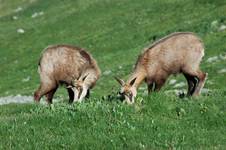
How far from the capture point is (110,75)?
31766mm

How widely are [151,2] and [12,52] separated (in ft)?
34.5

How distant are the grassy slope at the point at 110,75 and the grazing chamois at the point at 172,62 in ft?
2.33

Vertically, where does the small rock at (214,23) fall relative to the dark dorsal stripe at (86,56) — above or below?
below

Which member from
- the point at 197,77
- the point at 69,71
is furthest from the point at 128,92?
the point at 69,71

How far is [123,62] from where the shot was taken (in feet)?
111

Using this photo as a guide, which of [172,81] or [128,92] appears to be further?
[172,81]

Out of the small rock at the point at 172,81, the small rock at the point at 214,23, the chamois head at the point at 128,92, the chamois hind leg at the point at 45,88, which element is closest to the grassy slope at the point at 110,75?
the small rock at the point at 214,23

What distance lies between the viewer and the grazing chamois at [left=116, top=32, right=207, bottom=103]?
59.4 ft

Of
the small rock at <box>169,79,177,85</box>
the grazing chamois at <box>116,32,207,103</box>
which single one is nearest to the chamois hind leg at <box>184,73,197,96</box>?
the grazing chamois at <box>116,32,207,103</box>

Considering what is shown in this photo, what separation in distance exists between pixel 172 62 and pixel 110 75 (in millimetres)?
13313

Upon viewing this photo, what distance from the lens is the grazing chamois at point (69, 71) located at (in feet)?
61.3

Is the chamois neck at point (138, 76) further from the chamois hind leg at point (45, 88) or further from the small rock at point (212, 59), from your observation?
the small rock at point (212, 59)

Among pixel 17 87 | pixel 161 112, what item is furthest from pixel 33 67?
pixel 161 112

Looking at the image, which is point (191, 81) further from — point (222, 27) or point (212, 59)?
point (222, 27)
